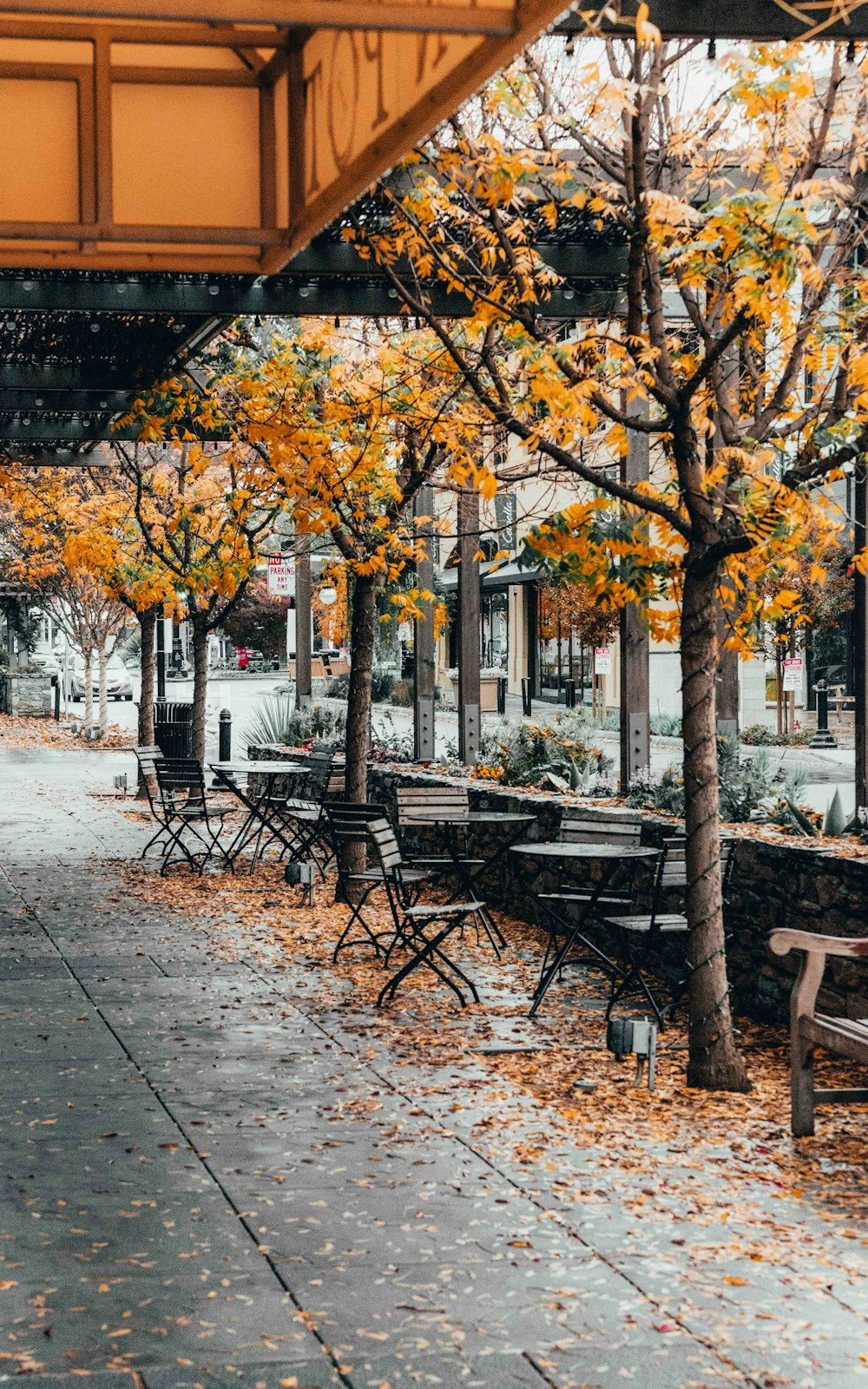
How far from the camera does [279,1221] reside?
541 centimetres

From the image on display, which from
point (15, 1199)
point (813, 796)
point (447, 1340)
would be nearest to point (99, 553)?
point (813, 796)

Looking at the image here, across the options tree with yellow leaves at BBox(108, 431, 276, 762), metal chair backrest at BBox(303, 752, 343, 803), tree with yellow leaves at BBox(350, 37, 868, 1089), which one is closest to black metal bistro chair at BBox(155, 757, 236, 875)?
metal chair backrest at BBox(303, 752, 343, 803)

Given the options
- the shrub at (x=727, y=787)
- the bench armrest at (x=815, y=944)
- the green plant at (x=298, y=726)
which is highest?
the green plant at (x=298, y=726)

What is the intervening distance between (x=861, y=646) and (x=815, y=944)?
2.86 meters

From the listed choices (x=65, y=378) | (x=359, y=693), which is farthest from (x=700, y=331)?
(x=65, y=378)

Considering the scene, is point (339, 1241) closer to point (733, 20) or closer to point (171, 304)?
point (733, 20)

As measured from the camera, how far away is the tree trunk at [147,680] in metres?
22.7

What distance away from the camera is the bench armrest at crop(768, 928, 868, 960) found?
6.53m

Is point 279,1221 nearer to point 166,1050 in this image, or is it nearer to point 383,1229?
point 383,1229

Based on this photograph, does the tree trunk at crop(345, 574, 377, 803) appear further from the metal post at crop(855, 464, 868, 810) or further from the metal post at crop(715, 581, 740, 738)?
the metal post at crop(855, 464, 868, 810)

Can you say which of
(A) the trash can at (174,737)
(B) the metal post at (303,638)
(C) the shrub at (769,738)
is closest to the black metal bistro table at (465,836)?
(B) the metal post at (303,638)

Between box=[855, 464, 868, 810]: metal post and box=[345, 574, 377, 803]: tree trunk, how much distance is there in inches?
178

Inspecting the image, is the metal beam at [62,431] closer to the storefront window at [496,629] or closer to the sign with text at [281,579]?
the sign with text at [281,579]

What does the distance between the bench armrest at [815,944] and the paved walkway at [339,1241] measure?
1.01m
